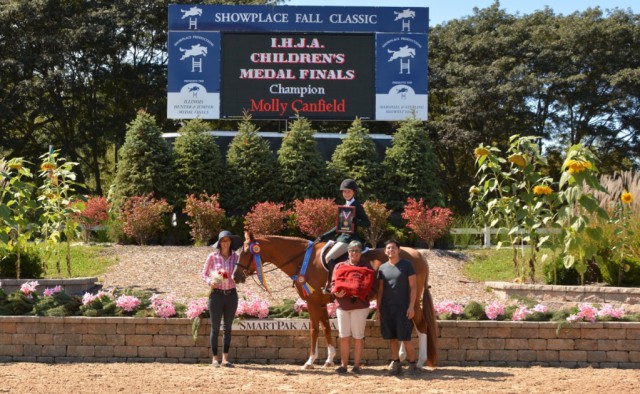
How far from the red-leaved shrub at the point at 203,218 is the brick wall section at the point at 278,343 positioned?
8.20 metres

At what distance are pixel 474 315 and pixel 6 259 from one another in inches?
316

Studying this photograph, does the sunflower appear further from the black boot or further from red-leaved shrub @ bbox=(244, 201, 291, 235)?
red-leaved shrub @ bbox=(244, 201, 291, 235)

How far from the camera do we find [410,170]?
21297 mm

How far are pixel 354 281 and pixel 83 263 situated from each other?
339 inches

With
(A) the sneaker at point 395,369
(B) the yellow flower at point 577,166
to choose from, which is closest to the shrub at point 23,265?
(A) the sneaker at point 395,369

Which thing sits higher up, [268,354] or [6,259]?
[6,259]

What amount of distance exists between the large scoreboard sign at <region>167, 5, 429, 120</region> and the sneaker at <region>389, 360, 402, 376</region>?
48.7 ft

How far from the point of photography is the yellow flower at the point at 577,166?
12493mm

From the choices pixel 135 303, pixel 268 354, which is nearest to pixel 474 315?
pixel 268 354

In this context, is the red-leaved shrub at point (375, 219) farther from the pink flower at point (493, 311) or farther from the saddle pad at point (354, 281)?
the saddle pad at point (354, 281)

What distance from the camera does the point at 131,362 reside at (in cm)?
Result: 1046

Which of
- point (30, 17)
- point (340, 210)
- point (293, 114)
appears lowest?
point (340, 210)

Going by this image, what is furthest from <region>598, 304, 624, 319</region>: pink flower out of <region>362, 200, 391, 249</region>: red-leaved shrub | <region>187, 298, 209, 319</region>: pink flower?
<region>362, 200, 391, 249</region>: red-leaved shrub

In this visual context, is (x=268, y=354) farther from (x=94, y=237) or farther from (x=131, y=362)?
(x=94, y=237)
